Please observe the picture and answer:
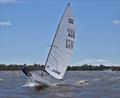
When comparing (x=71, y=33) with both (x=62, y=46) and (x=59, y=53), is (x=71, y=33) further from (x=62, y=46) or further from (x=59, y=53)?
(x=59, y=53)

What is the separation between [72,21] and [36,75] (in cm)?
757

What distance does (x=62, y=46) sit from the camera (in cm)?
5512

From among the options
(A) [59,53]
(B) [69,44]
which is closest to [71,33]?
(B) [69,44]

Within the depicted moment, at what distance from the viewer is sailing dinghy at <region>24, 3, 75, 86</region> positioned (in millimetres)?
53975

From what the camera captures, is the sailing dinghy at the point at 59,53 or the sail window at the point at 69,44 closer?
the sailing dinghy at the point at 59,53

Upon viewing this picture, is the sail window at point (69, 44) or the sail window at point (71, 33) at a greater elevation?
the sail window at point (71, 33)

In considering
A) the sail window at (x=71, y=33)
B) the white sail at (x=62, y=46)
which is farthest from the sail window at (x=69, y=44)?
the sail window at (x=71, y=33)

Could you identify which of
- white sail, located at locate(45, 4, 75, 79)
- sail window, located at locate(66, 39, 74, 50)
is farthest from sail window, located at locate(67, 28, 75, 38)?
sail window, located at locate(66, 39, 74, 50)

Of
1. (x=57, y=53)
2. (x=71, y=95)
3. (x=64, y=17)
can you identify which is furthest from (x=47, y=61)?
(x=71, y=95)

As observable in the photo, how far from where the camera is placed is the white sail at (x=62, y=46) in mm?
54375

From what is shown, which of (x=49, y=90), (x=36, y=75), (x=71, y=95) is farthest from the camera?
(x=36, y=75)

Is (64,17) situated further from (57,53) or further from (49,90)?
(49,90)

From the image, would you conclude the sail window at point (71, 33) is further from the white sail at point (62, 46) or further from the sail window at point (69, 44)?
the sail window at point (69, 44)

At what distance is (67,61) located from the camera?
5578 centimetres
